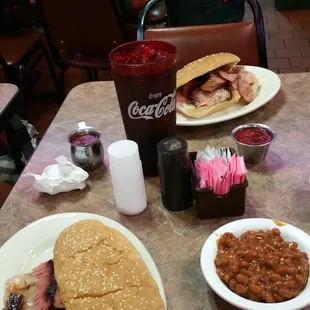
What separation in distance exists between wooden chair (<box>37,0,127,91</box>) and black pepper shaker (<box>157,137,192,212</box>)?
6.57 ft

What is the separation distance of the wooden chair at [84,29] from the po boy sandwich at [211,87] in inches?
58.7

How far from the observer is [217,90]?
1516 millimetres

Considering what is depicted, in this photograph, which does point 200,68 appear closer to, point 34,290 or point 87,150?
point 87,150

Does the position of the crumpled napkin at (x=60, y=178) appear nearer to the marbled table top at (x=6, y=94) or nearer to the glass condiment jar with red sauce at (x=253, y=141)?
the glass condiment jar with red sauce at (x=253, y=141)

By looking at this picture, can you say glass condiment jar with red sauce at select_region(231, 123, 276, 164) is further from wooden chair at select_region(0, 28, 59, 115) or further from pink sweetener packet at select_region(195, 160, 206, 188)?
wooden chair at select_region(0, 28, 59, 115)

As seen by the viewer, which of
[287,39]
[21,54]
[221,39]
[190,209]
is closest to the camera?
[190,209]

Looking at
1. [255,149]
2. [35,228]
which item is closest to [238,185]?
[255,149]

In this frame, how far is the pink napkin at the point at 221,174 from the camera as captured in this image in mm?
1022

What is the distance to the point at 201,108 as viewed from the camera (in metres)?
1.47

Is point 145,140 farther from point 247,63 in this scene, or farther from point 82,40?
point 82,40

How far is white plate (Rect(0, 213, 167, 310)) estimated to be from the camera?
96cm

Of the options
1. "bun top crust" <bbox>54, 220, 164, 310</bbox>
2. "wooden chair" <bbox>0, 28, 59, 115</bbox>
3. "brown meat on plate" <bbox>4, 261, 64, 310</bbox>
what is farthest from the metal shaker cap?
"wooden chair" <bbox>0, 28, 59, 115</bbox>

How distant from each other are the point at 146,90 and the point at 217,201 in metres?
0.32

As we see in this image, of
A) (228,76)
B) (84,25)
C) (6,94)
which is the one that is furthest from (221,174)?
(84,25)
